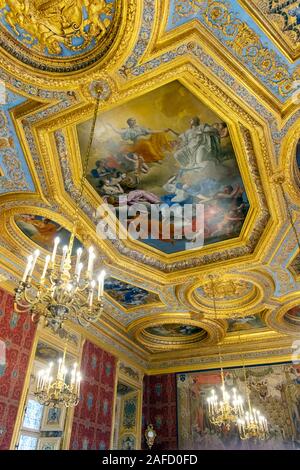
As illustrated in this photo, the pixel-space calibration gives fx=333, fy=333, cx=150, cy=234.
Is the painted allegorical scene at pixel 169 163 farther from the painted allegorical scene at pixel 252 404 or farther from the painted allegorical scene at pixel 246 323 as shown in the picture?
the painted allegorical scene at pixel 252 404

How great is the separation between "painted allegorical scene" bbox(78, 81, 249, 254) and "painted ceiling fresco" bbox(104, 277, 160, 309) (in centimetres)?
228

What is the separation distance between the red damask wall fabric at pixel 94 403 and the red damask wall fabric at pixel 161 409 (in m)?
2.87

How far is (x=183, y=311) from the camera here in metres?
11.3

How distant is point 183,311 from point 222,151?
Answer: 21.6 feet

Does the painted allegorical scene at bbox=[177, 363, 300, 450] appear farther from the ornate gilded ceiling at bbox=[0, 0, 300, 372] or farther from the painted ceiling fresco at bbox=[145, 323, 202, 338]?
the ornate gilded ceiling at bbox=[0, 0, 300, 372]

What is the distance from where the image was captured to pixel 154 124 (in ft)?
19.1

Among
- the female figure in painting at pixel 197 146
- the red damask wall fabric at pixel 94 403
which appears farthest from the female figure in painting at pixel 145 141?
the red damask wall fabric at pixel 94 403

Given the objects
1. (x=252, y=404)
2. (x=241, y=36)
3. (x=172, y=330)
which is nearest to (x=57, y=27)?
(x=241, y=36)

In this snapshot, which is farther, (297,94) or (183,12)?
(297,94)

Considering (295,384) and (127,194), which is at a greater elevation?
(127,194)

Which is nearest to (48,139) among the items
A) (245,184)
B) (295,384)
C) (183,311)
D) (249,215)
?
(245,184)

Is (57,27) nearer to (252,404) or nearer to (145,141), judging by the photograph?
(145,141)

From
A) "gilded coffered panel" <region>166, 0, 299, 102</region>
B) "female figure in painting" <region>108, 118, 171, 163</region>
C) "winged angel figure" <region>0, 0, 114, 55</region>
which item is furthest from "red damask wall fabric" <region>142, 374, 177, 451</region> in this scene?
"winged angel figure" <region>0, 0, 114, 55</region>

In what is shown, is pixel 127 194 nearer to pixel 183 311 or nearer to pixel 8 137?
pixel 8 137
